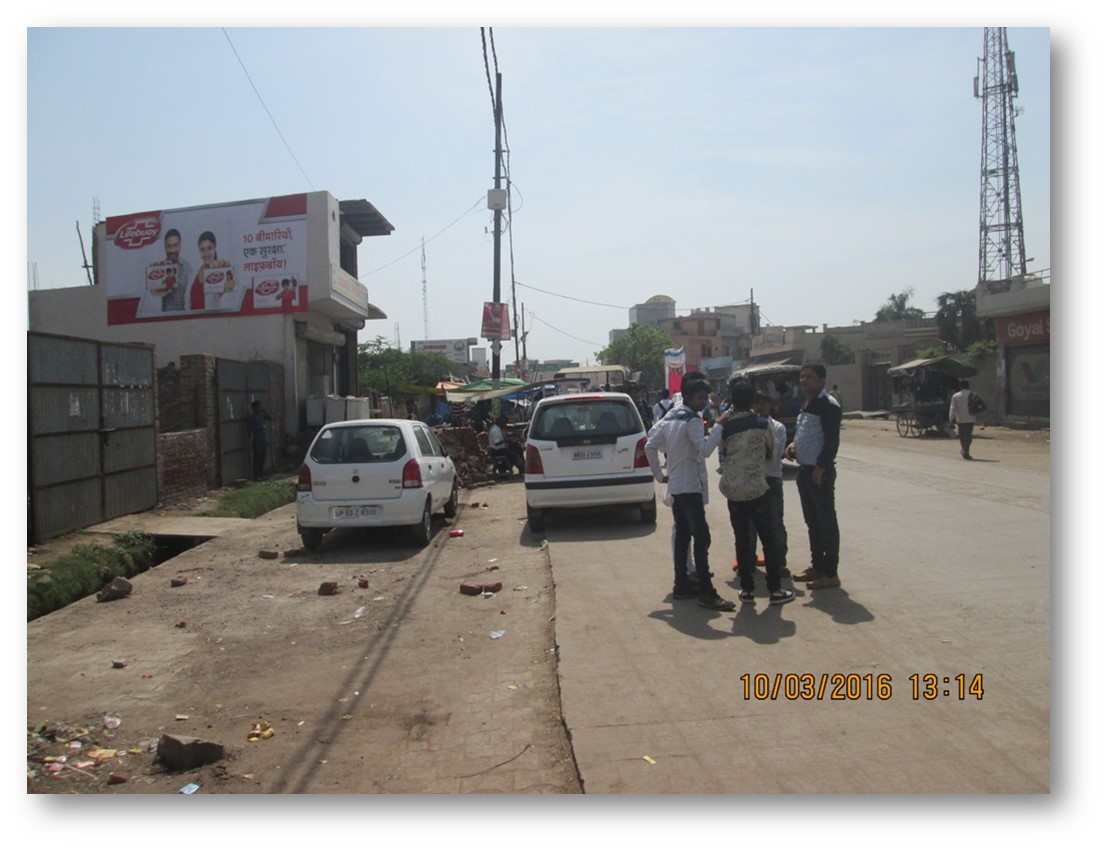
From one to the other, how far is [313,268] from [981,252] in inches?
1421

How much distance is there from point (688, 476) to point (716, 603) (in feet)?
3.19

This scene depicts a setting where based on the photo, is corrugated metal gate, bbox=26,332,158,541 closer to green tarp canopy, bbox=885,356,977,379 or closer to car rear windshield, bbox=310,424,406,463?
car rear windshield, bbox=310,424,406,463

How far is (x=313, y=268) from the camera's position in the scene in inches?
839

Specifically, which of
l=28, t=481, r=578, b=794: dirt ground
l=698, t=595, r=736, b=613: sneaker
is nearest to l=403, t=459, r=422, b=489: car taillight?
l=28, t=481, r=578, b=794: dirt ground

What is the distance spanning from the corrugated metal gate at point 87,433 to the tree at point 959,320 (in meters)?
39.0

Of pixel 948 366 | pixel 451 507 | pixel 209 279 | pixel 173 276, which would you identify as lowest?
pixel 451 507

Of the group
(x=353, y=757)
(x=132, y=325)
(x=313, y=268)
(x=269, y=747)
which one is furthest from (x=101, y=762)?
(x=132, y=325)

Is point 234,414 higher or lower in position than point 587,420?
higher

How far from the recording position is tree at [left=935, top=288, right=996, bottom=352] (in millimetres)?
41750

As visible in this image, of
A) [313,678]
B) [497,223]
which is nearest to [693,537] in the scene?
[313,678]

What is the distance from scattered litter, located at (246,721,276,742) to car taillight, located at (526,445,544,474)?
5.91 m

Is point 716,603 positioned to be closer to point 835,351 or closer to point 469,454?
point 469,454

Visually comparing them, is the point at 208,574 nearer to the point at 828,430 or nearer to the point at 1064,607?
the point at 828,430

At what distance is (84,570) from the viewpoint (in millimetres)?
8602
